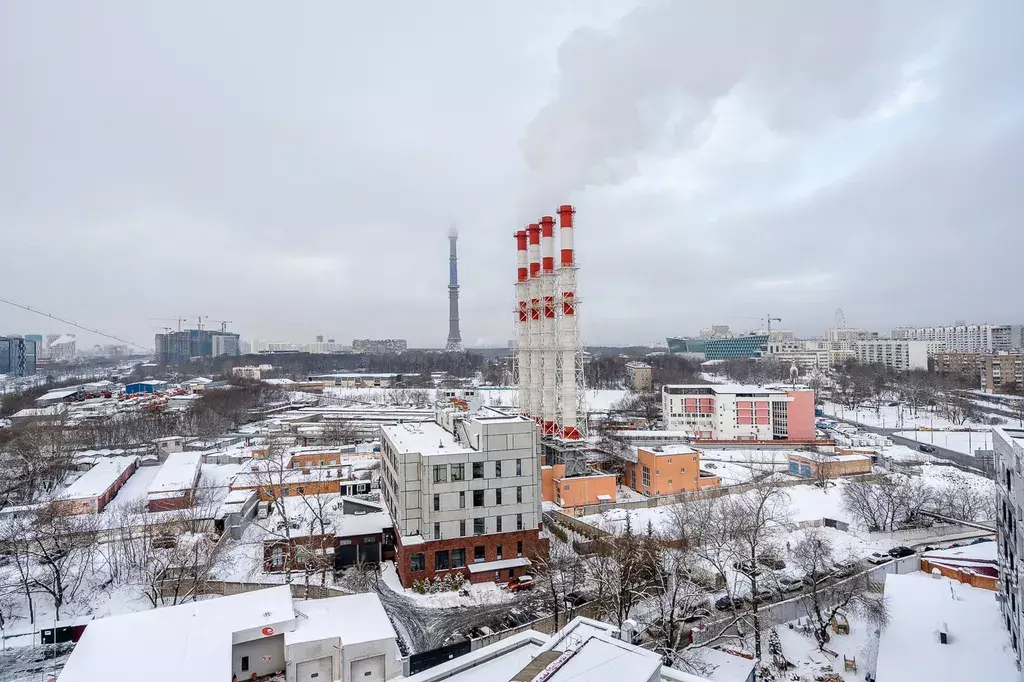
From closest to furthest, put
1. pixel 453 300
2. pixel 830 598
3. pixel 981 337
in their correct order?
1. pixel 830 598
2. pixel 981 337
3. pixel 453 300

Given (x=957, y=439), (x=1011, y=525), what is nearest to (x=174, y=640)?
(x=1011, y=525)

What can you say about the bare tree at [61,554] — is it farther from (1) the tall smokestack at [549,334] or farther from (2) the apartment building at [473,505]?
(1) the tall smokestack at [549,334]

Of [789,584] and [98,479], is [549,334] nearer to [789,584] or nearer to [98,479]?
[789,584]

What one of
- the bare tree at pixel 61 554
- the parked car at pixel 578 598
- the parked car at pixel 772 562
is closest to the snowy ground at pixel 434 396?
the parked car at pixel 772 562

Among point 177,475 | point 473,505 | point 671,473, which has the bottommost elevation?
point 671,473

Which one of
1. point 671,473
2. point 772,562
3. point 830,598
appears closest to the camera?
point 830,598

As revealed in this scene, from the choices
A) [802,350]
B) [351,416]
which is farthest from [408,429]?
[802,350]

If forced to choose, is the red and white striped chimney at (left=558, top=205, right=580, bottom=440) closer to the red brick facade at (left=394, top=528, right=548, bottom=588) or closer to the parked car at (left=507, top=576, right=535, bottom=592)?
the red brick facade at (left=394, top=528, right=548, bottom=588)
